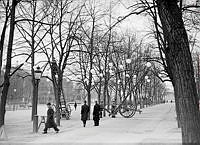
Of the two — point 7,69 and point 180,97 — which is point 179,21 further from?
point 7,69

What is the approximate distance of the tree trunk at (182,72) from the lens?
5.18m

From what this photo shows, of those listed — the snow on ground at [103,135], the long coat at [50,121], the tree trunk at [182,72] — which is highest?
the tree trunk at [182,72]

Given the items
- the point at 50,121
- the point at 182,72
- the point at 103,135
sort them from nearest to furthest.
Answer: the point at 182,72
the point at 103,135
the point at 50,121

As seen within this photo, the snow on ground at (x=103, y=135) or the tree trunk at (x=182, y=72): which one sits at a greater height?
the tree trunk at (x=182, y=72)

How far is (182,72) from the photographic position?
530 centimetres

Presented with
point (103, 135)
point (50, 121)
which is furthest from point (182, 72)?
point (50, 121)

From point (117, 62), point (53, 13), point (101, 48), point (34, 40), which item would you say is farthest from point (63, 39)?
point (117, 62)

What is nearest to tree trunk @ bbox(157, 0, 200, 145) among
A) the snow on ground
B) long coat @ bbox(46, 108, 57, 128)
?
the snow on ground

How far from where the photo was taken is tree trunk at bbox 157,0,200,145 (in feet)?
17.0

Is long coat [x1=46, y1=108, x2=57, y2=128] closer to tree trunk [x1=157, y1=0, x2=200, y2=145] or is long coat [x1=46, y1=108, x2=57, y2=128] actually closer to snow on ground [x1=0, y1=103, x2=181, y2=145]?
snow on ground [x1=0, y1=103, x2=181, y2=145]

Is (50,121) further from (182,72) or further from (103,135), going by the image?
(182,72)

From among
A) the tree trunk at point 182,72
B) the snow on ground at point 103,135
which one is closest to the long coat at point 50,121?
the snow on ground at point 103,135

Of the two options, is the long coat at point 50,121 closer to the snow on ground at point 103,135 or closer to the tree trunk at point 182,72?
the snow on ground at point 103,135

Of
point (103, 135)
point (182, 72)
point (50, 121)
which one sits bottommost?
point (103, 135)
